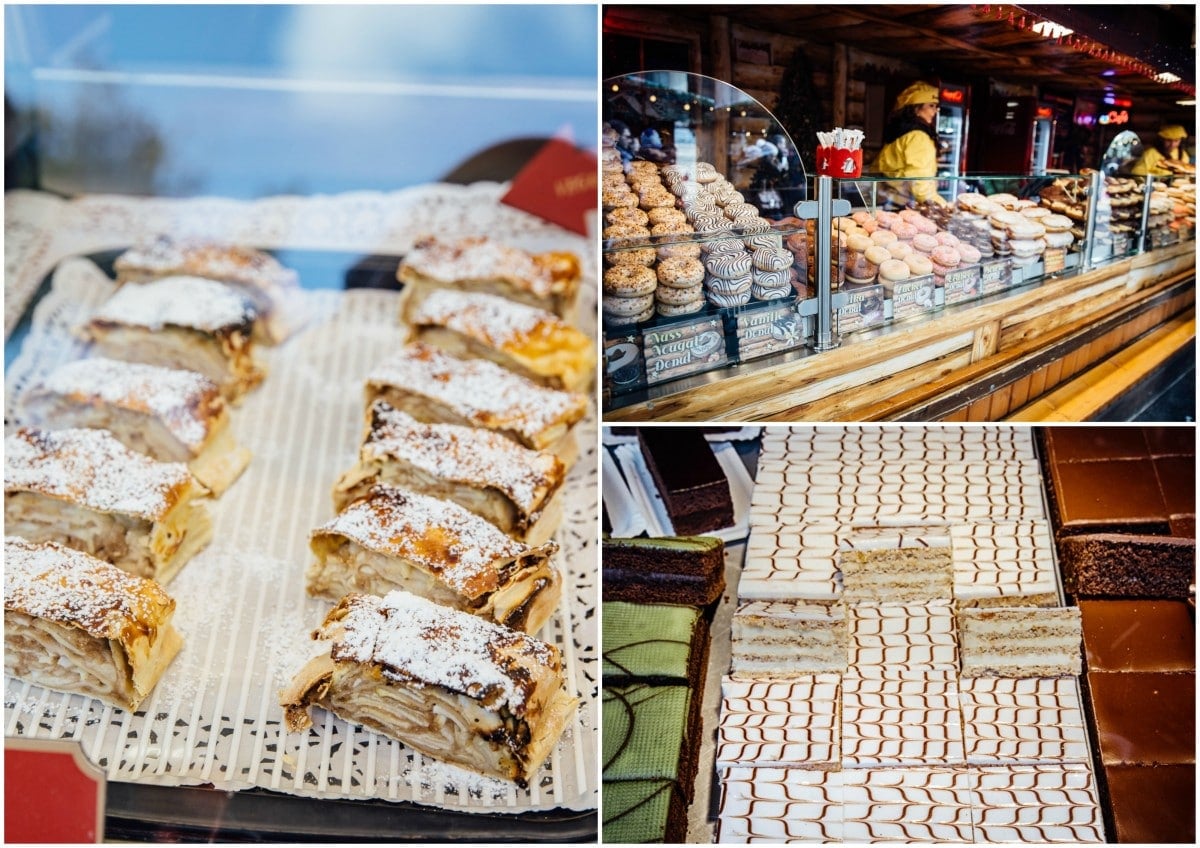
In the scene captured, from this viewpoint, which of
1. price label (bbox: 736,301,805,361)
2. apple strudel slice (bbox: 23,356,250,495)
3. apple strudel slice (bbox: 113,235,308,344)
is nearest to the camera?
price label (bbox: 736,301,805,361)

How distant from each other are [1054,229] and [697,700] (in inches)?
47.3

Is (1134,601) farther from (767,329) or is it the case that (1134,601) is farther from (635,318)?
(635,318)

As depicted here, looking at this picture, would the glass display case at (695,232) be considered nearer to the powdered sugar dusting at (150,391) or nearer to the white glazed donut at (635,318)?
the white glazed donut at (635,318)

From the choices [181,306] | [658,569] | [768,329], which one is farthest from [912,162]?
[181,306]

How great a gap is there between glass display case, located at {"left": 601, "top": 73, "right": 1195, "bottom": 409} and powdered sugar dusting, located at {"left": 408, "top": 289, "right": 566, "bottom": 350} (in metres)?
0.94

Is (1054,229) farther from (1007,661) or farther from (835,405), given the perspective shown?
(1007,661)

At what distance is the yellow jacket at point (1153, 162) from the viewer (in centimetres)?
197

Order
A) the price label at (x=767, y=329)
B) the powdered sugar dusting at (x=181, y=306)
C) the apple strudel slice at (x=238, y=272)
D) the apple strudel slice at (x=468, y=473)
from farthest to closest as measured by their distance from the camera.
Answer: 1. the apple strudel slice at (x=238, y=272)
2. the powdered sugar dusting at (x=181, y=306)
3. the apple strudel slice at (x=468, y=473)
4. the price label at (x=767, y=329)

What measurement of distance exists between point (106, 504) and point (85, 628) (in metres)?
0.41

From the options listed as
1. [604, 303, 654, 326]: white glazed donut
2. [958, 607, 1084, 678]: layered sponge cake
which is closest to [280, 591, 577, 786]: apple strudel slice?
[604, 303, 654, 326]: white glazed donut

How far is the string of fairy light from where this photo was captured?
1.95 meters

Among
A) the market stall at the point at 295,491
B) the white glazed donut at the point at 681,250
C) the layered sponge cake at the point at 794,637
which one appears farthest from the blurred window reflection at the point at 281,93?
the layered sponge cake at the point at 794,637

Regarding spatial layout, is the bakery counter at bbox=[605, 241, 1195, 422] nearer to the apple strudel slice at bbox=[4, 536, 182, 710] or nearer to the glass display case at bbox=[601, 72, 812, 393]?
the glass display case at bbox=[601, 72, 812, 393]

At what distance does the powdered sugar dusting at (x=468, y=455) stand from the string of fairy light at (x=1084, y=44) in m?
1.37
